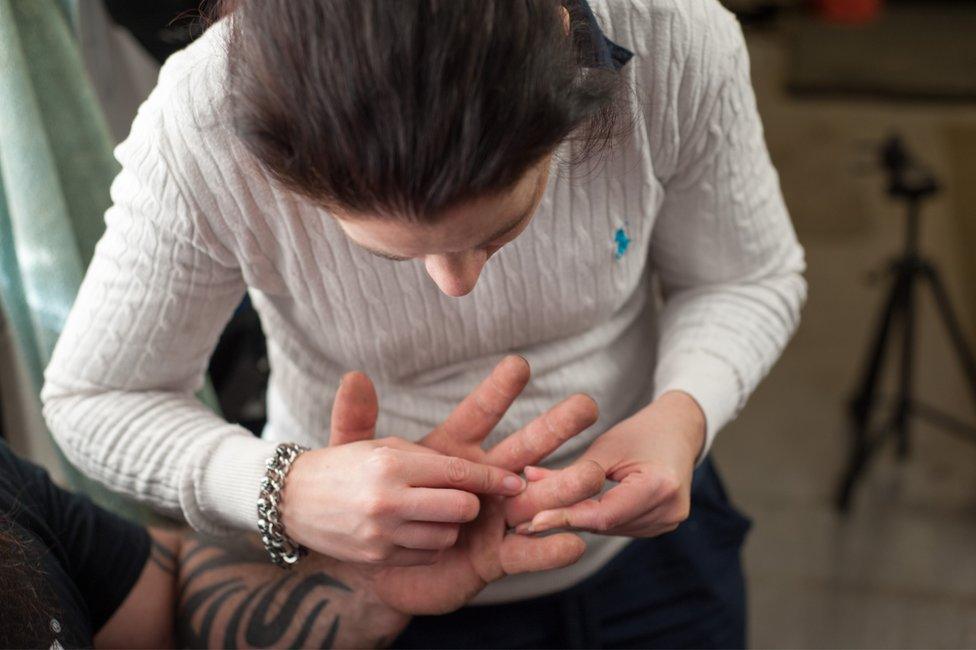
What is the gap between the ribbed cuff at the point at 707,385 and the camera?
0.96 metres

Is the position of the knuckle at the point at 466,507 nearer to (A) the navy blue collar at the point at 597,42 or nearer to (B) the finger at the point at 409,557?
(B) the finger at the point at 409,557

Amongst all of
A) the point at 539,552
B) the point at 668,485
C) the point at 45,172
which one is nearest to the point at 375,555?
the point at 539,552

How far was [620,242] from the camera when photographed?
0.93m

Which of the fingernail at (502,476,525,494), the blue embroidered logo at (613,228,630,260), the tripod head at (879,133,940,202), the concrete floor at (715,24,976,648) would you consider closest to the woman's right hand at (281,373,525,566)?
the fingernail at (502,476,525,494)

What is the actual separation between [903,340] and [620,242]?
60.1 inches

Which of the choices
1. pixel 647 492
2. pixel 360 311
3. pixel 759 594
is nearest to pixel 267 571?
pixel 360 311

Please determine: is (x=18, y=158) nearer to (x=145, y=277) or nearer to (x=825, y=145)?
(x=145, y=277)

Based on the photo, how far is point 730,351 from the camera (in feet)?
3.25

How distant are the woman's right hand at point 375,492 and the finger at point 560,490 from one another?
0.01m

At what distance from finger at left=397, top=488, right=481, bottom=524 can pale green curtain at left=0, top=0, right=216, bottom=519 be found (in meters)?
0.43

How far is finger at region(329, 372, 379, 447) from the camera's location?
32.7 inches

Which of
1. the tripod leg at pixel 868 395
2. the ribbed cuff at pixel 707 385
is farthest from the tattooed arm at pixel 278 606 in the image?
the tripod leg at pixel 868 395

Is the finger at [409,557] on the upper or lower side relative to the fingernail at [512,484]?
lower

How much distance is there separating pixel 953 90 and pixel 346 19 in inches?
136
